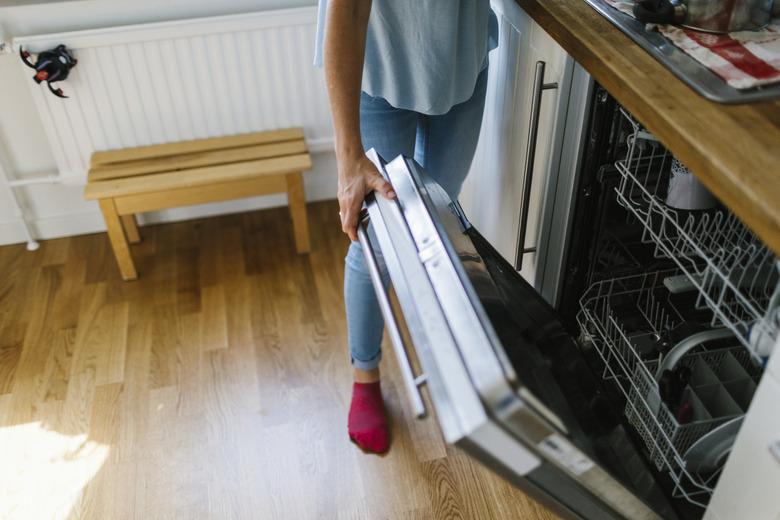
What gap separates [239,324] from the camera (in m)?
1.91

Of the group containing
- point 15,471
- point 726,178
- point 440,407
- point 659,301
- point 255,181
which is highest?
point 726,178

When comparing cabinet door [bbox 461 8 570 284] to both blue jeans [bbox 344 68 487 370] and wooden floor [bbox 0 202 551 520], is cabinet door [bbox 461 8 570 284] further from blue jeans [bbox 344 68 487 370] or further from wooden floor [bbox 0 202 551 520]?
wooden floor [bbox 0 202 551 520]

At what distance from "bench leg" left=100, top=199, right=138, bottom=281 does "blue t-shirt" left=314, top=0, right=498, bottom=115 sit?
3.10ft

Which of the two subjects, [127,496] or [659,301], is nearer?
[659,301]

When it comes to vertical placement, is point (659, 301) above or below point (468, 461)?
above

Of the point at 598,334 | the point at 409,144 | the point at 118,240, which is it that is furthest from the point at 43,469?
the point at 598,334

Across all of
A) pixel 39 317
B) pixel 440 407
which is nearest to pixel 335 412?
pixel 39 317

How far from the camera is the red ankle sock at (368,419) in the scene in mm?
1573

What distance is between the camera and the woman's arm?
1.05 m

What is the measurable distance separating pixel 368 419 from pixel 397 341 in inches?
31.1

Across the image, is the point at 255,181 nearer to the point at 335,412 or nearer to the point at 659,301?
the point at 335,412

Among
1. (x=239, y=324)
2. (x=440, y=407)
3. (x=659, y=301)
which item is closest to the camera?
(x=440, y=407)

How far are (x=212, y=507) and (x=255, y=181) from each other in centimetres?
88

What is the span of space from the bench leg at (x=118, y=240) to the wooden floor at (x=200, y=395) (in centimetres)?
4
